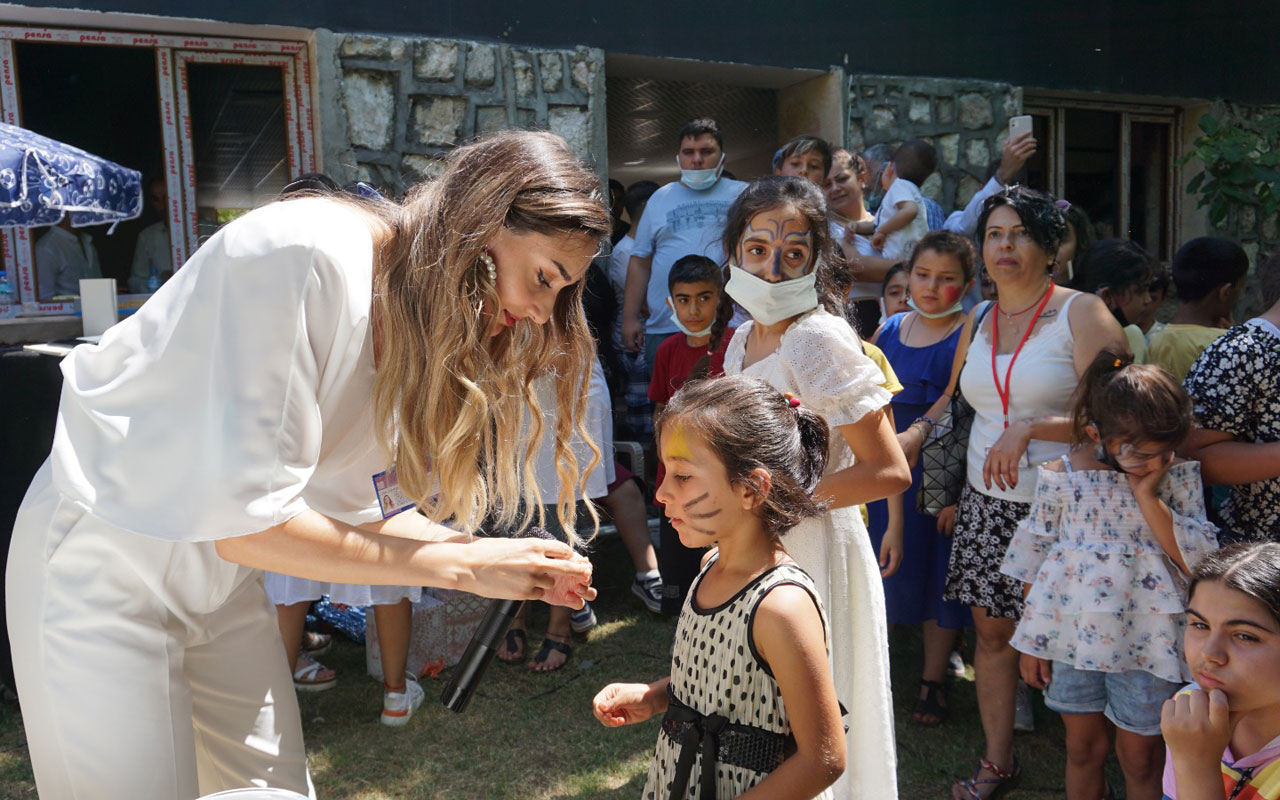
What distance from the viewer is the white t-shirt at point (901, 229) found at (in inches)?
209

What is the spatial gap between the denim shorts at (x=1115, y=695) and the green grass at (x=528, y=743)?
586 mm

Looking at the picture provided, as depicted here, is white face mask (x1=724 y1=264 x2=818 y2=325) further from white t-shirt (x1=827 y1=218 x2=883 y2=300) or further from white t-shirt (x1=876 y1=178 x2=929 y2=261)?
white t-shirt (x1=876 y1=178 x2=929 y2=261)

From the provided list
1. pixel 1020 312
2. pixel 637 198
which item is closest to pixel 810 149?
pixel 637 198

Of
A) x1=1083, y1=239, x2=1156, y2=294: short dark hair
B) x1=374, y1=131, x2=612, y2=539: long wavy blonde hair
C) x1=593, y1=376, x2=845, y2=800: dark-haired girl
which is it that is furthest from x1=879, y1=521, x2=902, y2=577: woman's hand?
x1=1083, y1=239, x2=1156, y2=294: short dark hair

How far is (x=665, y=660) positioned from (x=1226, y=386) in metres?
2.48

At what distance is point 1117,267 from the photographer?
4.23m

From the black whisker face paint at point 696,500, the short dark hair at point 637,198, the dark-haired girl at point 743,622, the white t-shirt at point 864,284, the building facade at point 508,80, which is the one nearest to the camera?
the dark-haired girl at point 743,622

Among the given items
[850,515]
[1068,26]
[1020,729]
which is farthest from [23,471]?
[1068,26]

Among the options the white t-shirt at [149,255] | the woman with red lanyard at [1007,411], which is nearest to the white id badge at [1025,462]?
the woman with red lanyard at [1007,411]

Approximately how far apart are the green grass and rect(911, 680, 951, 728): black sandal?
32 mm

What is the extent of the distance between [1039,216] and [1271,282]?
2.24ft

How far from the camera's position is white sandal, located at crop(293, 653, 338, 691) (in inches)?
163

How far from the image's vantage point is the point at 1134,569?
2.69 meters

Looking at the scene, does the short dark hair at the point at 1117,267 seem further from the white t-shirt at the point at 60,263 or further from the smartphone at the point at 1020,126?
the white t-shirt at the point at 60,263
